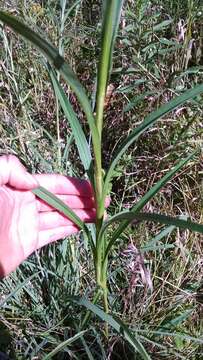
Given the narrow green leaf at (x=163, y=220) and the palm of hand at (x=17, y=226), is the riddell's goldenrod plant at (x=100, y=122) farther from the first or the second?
the palm of hand at (x=17, y=226)

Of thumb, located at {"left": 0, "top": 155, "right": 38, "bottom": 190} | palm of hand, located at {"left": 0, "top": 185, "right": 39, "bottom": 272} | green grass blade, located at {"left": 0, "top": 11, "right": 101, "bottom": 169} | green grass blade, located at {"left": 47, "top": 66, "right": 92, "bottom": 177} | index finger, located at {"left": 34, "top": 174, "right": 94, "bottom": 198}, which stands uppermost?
green grass blade, located at {"left": 0, "top": 11, "right": 101, "bottom": 169}

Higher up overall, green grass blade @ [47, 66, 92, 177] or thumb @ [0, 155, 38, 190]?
green grass blade @ [47, 66, 92, 177]

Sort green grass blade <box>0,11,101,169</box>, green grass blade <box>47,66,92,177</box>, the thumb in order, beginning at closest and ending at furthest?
1. green grass blade <box>0,11,101,169</box>
2. green grass blade <box>47,66,92,177</box>
3. the thumb

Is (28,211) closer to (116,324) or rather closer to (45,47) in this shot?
(116,324)

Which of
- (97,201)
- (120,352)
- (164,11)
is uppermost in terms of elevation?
(164,11)

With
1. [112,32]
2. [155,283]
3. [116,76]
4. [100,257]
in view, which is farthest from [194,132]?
[112,32]

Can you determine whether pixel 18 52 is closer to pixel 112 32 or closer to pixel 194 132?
pixel 194 132

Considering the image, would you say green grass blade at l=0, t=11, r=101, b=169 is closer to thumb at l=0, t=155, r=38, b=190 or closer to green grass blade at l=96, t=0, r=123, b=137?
green grass blade at l=96, t=0, r=123, b=137

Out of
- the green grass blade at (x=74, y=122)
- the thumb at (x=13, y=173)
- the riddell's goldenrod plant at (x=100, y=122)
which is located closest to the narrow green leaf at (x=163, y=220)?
the riddell's goldenrod plant at (x=100, y=122)

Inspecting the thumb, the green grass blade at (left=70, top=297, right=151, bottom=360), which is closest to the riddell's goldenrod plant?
the green grass blade at (left=70, top=297, right=151, bottom=360)
